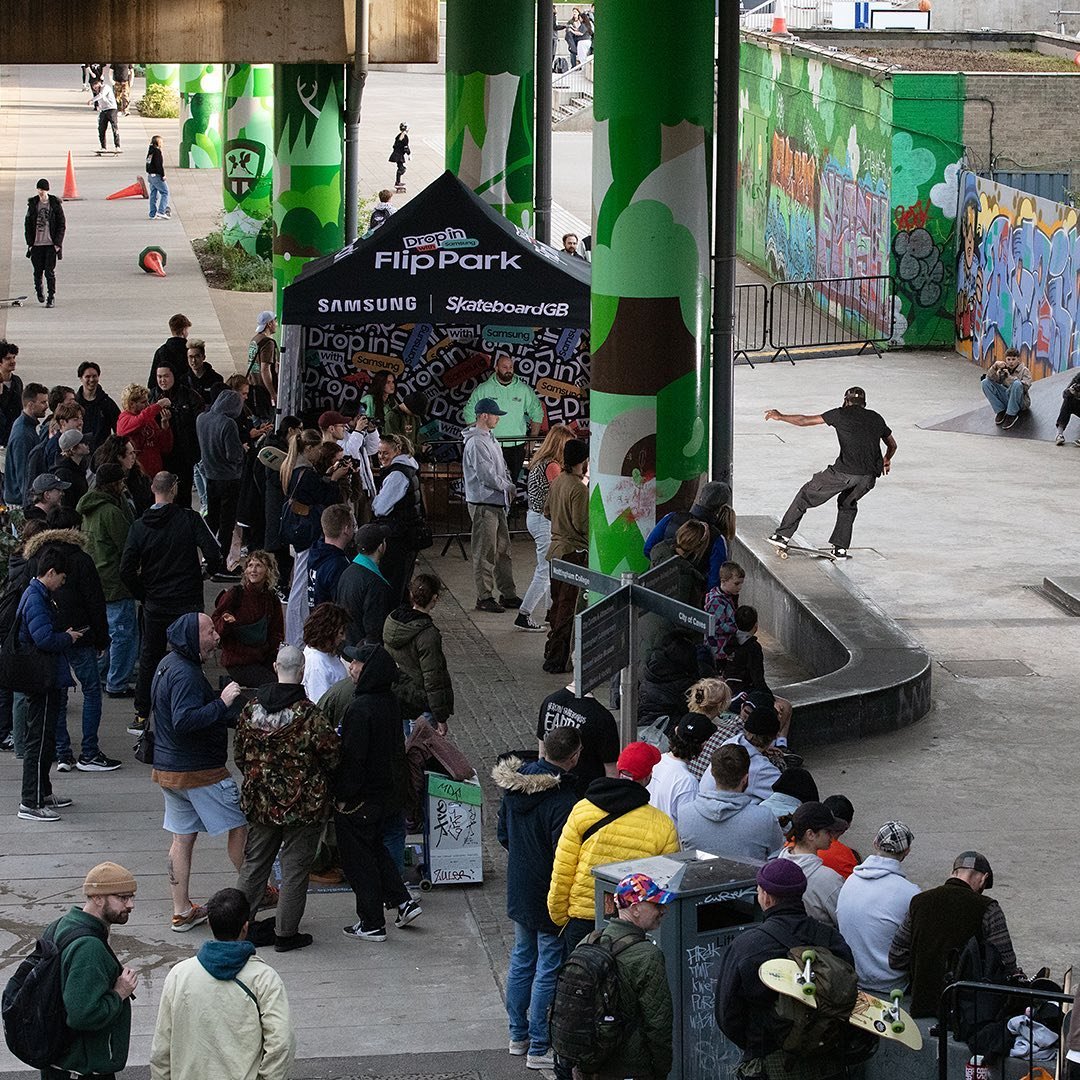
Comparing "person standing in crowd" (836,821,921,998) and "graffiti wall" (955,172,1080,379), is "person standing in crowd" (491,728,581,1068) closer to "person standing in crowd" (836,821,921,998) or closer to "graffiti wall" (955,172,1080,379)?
"person standing in crowd" (836,821,921,998)

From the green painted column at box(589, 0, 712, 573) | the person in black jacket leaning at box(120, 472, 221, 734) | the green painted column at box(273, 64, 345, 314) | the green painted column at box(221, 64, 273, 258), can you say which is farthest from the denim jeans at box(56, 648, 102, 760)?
the green painted column at box(221, 64, 273, 258)

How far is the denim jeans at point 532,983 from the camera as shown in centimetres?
882

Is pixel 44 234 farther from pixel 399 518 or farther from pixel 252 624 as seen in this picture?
pixel 252 624

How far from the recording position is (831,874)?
855 centimetres

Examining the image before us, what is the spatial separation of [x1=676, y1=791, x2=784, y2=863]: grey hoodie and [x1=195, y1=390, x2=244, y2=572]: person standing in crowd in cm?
820

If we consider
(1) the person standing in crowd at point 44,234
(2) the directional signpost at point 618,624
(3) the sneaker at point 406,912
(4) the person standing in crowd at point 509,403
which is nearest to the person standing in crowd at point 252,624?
(3) the sneaker at point 406,912

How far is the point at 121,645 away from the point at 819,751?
4.81 metres

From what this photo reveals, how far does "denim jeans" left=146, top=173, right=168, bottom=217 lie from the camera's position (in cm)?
4106

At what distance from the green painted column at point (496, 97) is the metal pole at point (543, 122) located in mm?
202

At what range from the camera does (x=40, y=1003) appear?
7.23 metres

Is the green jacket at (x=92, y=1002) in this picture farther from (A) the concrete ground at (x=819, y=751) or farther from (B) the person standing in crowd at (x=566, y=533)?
(B) the person standing in crowd at (x=566, y=533)

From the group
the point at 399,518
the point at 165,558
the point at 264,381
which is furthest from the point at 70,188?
the point at 165,558

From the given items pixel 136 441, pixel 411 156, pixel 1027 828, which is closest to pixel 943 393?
pixel 136 441

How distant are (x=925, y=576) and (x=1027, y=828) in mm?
6979
